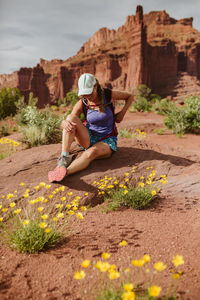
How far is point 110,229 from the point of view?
2.27m

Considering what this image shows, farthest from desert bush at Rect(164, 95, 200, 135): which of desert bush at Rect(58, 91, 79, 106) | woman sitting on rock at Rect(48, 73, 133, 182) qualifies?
desert bush at Rect(58, 91, 79, 106)

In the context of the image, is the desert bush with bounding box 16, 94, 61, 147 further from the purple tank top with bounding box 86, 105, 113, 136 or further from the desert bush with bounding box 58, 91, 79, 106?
the desert bush with bounding box 58, 91, 79, 106

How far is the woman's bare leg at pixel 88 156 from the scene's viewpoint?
10.2 ft

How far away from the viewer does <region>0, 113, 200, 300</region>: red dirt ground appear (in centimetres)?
155

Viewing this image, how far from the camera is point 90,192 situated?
3057mm

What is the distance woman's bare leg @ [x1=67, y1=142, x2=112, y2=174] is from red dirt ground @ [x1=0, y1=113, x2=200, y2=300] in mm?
153

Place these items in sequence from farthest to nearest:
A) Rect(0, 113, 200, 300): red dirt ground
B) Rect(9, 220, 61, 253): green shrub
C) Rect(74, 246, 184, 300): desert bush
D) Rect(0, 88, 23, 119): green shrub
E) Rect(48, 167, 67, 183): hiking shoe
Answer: Rect(0, 88, 23, 119): green shrub < Rect(48, 167, 67, 183): hiking shoe < Rect(9, 220, 61, 253): green shrub < Rect(0, 113, 200, 300): red dirt ground < Rect(74, 246, 184, 300): desert bush

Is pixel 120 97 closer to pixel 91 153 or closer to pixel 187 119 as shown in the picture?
pixel 91 153

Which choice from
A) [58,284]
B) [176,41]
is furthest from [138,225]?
[176,41]

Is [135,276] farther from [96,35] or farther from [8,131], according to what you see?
[96,35]

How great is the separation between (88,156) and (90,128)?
553 mm

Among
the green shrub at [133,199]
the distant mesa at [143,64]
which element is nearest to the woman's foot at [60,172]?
the green shrub at [133,199]

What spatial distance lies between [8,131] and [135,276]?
32.6ft

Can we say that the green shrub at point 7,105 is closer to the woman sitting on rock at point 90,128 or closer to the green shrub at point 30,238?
the woman sitting on rock at point 90,128
